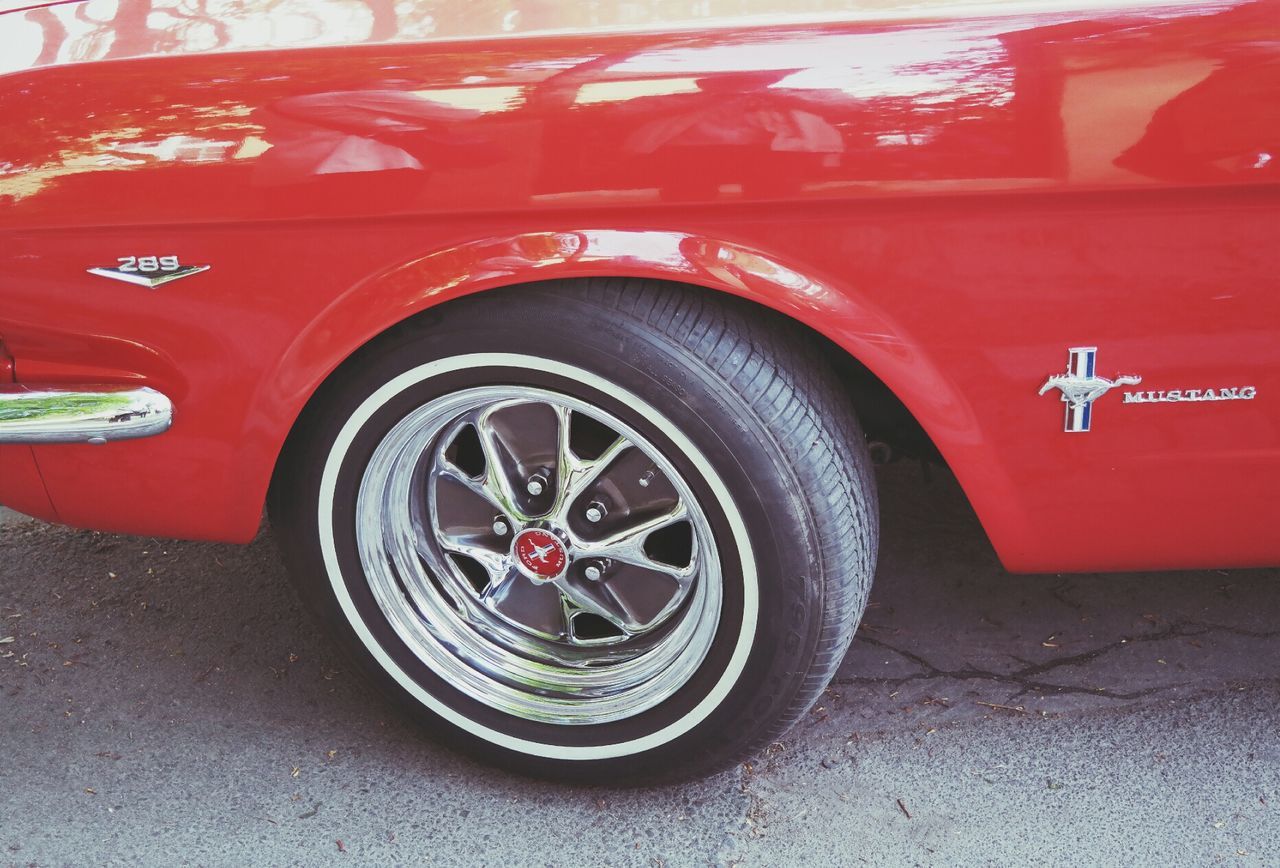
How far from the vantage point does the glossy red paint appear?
1462 mm

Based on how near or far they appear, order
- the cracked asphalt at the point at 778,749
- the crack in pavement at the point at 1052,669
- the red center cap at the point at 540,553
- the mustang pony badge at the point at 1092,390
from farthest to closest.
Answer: the crack in pavement at the point at 1052,669 → the red center cap at the point at 540,553 → the cracked asphalt at the point at 778,749 → the mustang pony badge at the point at 1092,390

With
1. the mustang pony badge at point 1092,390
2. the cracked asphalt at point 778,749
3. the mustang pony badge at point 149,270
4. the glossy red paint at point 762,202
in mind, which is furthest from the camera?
the cracked asphalt at point 778,749

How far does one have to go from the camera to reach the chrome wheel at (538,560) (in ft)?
6.33

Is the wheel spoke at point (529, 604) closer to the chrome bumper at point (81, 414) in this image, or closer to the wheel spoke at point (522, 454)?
the wheel spoke at point (522, 454)

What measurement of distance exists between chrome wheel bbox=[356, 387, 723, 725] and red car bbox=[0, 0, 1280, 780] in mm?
17

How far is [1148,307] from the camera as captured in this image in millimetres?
1546

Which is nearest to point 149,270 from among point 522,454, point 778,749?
point 522,454

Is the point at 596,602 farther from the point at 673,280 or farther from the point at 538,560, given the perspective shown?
the point at 673,280

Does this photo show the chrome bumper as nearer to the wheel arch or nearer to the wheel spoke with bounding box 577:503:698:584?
the wheel arch

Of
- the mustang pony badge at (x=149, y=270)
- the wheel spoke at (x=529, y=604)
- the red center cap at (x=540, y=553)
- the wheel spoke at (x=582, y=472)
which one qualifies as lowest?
the wheel spoke at (x=529, y=604)

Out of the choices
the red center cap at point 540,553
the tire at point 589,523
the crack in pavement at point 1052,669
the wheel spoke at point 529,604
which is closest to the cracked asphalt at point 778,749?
the crack in pavement at point 1052,669

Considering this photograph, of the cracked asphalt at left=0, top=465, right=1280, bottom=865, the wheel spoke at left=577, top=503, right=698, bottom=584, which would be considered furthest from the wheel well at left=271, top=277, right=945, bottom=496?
the cracked asphalt at left=0, top=465, right=1280, bottom=865

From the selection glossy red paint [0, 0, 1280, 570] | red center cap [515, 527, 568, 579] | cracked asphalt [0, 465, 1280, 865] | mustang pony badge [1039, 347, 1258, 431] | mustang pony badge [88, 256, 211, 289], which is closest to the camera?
glossy red paint [0, 0, 1280, 570]

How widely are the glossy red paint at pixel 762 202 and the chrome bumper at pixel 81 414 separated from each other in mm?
41
